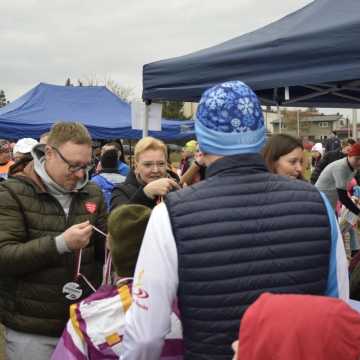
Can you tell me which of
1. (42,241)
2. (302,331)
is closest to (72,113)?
(42,241)

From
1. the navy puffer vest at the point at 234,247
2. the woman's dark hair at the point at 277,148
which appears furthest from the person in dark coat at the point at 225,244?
the woman's dark hair at the point at 277,148

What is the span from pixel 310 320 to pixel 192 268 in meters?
0.42

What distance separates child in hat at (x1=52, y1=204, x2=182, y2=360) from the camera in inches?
62.8

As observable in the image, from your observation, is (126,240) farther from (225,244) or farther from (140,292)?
(225,244)

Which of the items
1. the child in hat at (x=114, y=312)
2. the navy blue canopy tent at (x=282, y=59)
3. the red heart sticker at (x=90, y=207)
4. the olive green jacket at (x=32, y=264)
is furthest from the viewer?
the navy blue canopy tent at (x=282, y=59)

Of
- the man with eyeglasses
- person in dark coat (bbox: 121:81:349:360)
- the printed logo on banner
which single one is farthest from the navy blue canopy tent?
the printed logo on banner

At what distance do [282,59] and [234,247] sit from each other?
1.83m

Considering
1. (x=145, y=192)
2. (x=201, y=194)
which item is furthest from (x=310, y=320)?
(x=145, y=192)

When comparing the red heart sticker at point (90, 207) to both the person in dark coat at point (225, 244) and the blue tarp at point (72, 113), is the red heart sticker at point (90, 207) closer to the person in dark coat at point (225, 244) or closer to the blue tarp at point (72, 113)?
the person in dark coat at point (225, 244)

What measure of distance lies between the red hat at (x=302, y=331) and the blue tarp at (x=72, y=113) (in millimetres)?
8891

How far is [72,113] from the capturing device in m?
10.8

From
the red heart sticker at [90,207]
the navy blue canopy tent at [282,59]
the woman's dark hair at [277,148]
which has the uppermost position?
the navy blue canopy tent at [282,59]

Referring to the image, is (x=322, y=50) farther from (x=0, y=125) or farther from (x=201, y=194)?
(x=0, y=125)

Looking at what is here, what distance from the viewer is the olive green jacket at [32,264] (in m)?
2.08
